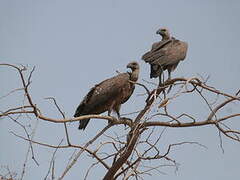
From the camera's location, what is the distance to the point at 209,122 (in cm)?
554

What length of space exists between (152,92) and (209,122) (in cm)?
76

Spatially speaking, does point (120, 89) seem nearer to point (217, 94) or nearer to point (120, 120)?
point (120, 120)

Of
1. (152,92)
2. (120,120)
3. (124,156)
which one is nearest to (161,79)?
(120,120)

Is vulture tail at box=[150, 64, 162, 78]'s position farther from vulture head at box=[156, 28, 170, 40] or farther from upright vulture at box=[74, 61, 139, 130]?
vulture head at box=[156, 28, 170, 40]

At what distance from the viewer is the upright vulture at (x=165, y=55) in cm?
785

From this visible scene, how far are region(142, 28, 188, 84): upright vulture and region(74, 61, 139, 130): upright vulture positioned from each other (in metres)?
0.43

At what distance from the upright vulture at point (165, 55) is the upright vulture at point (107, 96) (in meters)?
0.43

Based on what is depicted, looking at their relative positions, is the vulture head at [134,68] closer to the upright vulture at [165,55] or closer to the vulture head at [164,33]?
the upright vulture at [165,55]

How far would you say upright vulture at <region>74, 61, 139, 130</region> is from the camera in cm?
797

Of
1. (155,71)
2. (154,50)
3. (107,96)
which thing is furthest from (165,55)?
(107,96)

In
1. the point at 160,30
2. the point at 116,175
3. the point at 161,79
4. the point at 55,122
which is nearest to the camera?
the point at 55,122

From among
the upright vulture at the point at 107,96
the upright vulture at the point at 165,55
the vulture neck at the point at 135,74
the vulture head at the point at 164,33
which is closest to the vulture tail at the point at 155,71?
the upright vulture at the point at 165,55

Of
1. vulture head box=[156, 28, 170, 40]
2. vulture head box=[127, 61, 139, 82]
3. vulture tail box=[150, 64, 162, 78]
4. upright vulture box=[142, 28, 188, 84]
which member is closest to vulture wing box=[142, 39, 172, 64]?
upright vulture box=[142, 28, 188, 84]

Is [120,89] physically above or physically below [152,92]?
above
